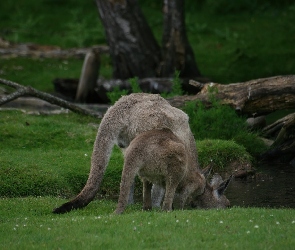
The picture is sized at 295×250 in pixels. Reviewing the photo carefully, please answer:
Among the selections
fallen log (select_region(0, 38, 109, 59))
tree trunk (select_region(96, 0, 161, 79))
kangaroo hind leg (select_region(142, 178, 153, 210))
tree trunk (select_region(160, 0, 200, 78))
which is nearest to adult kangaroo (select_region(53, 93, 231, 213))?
kangaroo hind leg (select_region(142, 178, 153, 210))

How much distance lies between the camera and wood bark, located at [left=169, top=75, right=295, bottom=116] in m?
15.1

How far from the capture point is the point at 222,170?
48.7ft

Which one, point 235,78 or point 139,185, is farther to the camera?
point 235,78

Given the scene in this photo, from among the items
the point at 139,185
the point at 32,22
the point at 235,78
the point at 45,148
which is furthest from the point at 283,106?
the point at 32,22

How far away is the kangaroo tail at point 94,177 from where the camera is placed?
34.0 ft

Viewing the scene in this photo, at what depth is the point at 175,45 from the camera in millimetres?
21703

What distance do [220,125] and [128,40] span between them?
591 cm

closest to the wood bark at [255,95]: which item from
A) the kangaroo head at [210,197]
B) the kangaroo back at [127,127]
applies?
the kangaroo head at [210,197]

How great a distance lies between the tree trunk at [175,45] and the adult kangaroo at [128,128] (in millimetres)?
10607

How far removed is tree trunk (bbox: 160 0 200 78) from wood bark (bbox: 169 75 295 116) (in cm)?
524

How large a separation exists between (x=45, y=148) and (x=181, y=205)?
5075mm

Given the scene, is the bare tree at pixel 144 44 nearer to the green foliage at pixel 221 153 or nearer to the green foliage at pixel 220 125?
the green foliage at pixel 220 125

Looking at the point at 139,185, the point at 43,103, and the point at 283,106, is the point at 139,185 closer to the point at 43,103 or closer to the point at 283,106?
the point at 283,106

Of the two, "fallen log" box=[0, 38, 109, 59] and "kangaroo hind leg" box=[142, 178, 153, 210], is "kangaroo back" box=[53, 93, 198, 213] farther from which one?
"fallen log" box=[0, 38, 109, 59]
